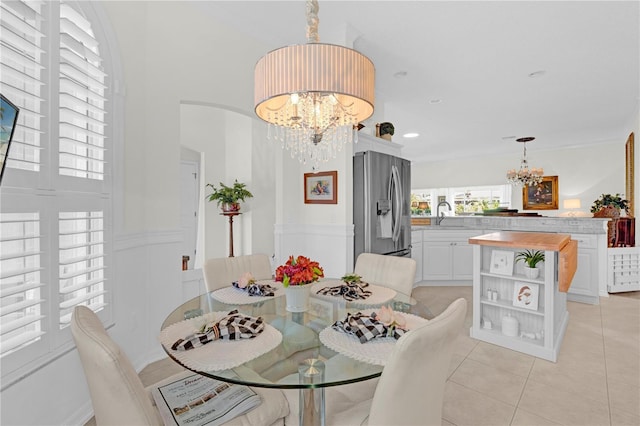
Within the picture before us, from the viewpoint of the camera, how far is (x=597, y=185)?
24.1ft

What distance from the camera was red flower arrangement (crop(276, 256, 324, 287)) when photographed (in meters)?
1.54

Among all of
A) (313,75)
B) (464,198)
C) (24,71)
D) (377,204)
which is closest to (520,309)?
(377,204)

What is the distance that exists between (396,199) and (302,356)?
9.50ft

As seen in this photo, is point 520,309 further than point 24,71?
Yes

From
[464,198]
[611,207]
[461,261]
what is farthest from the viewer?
[464,198]

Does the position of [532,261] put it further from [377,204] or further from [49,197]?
[49,197]

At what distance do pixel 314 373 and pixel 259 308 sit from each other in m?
0.69

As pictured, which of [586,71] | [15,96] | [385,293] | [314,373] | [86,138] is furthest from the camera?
[586,71]

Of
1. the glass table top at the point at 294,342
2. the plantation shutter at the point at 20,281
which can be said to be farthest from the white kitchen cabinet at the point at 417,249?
the plantation shutter at the point at 20,281

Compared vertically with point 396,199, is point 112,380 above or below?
below

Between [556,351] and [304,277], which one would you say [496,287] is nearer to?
[556,351]

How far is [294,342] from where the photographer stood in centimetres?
127

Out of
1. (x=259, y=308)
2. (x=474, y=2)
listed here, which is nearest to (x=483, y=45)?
(x=474, y=2)

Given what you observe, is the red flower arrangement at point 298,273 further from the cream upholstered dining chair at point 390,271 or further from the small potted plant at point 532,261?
the small potted plant at point 532,261
